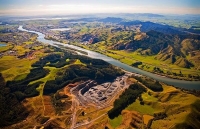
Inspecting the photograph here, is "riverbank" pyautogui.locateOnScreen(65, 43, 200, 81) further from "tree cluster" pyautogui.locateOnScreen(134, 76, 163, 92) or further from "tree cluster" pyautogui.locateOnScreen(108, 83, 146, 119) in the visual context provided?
"tree cluster" pyautogui.locateOnScreen(108, 83, 146, 119)

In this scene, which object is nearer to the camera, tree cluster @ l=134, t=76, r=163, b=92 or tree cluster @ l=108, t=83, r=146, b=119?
tree cluster @ l=108, t=83, r=146, b=119

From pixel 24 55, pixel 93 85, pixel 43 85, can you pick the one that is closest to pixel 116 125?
pixel 93 85

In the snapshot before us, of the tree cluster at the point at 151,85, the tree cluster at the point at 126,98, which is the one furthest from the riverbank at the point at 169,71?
the tree cluster at the point at 126,98

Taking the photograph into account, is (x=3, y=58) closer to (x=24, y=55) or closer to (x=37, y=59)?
(x=24, y=55)

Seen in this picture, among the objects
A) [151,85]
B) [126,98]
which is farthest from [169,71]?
[126,98]

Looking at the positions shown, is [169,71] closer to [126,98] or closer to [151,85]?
[151,85]

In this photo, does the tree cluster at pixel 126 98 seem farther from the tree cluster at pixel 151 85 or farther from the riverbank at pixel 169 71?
the riverbank at pixel 169 71

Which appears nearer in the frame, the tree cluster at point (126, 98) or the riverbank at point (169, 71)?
the tree cluster at point (126, 98)

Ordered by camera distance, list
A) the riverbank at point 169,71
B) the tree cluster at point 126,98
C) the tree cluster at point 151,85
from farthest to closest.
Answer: the riverbank at point 169,71 < the tree cluster at point 151,85 < the tree cluster at point 126,98

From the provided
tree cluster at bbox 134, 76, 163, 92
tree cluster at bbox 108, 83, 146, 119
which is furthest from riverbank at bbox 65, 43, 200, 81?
tree cluster at bbox 108, 83, 146, 119

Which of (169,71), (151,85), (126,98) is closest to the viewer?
(126,98)

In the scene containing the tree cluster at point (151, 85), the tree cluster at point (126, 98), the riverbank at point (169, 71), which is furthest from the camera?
the riverbank at point (169, 71)
